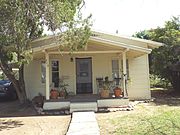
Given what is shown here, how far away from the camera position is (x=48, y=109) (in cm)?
1711

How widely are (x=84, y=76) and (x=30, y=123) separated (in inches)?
318

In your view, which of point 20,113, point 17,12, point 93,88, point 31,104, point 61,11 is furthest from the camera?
point 93,88

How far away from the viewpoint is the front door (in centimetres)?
2123

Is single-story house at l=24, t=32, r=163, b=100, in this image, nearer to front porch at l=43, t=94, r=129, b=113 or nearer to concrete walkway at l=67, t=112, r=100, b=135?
front porch at l=43, t=94, r=129, b=113

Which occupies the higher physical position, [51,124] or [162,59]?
[162,59]

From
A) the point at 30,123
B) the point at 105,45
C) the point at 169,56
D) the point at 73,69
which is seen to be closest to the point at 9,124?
the point at 30,123

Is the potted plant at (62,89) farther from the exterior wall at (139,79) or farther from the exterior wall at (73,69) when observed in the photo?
the exterior wall at (139,79)

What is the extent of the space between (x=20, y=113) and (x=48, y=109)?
134cm

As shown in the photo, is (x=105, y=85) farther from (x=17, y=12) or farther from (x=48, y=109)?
(x=17, y=12)

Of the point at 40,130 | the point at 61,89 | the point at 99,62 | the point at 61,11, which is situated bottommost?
the point at 40,130

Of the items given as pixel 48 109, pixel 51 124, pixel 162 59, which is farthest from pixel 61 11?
pixel 162 59

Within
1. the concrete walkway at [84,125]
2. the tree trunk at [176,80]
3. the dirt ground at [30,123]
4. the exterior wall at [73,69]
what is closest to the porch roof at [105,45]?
the exterior wall at [73,69]

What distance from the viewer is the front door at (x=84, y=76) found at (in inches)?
836

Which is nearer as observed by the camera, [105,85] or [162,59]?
[105,85]
